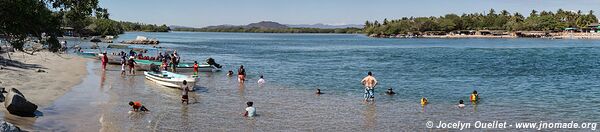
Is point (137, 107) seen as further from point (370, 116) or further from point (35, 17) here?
point (370, 116)

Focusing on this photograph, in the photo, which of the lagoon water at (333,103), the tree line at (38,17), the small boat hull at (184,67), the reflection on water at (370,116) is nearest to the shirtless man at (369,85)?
the lagoon water at (333,103)

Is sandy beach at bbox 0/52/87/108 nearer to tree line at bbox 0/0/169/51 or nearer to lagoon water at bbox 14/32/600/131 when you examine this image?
lagoon water at bbox 14/32/600/131

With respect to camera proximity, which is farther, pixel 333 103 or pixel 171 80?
pixel 171 80

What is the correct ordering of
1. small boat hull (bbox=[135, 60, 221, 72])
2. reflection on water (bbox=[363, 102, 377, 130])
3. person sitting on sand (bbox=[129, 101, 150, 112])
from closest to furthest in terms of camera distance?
reflection on water (bbox=[363, 102, 377, 130]), person sitting on sand (bbox=[129, 101, 150, 112]), small boat hull (bbox=[135, 60, 221, 72])

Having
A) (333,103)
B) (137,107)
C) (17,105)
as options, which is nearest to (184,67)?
(333,103)

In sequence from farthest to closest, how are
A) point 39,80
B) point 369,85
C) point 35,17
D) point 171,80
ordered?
point 171,80, point 39,80, point 369,85, point 35,17

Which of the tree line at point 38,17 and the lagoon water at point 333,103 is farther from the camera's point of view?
the lagoon water at point 333,103

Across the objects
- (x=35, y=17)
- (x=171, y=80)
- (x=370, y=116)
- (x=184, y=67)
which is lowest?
(x=370, y=116)

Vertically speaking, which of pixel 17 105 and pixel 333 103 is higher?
pixel 17 105

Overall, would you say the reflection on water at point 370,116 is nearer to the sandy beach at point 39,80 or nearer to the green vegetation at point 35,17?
the green vegetation at point 35,17

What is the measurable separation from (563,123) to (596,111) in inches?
202

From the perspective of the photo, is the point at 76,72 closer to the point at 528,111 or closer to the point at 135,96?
the point at 135,96

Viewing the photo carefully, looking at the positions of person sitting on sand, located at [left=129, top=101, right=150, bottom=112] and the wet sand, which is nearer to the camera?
the wet sand

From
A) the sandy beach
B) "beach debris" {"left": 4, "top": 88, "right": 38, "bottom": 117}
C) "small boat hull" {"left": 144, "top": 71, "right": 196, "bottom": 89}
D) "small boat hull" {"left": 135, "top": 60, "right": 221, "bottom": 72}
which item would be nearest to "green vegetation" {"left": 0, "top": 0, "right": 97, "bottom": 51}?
"beach debris" {"left": 4, "top": 88, "right": 38, "bottom": 117}
